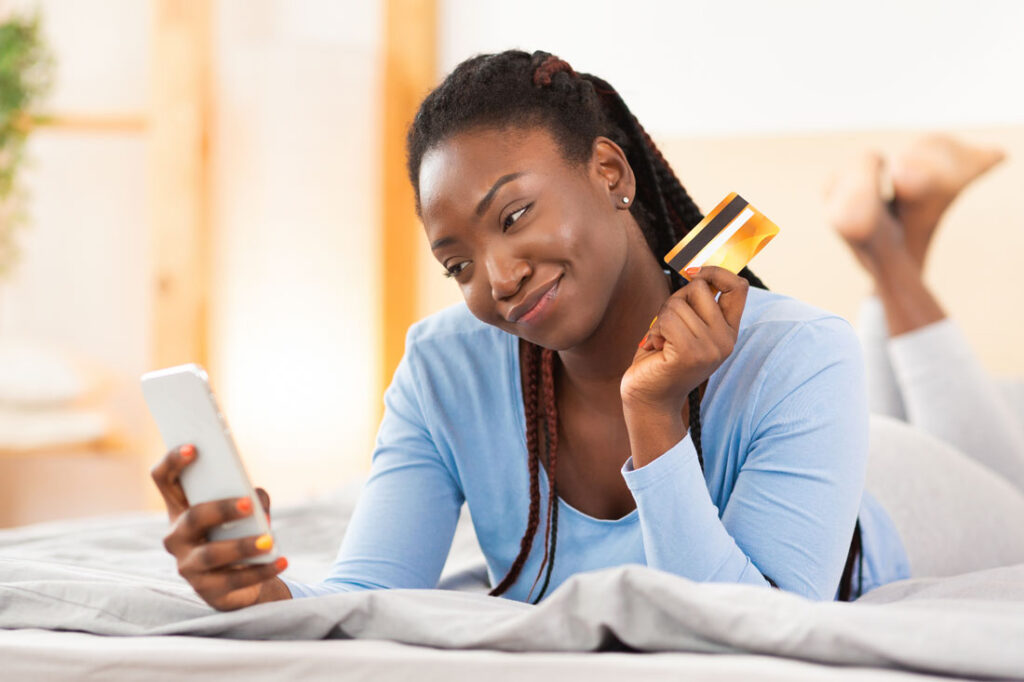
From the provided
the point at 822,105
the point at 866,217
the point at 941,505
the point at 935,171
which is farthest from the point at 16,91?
the point at 941,505

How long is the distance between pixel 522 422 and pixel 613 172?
0.29 metres

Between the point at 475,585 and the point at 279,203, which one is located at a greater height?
the point at 279,203

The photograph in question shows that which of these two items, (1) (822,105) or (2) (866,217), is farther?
(1) (822,105)

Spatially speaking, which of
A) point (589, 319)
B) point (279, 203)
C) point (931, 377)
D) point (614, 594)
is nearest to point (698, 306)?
point (589, 319)

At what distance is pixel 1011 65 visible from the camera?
7.55 ft

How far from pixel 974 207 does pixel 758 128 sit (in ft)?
1.69

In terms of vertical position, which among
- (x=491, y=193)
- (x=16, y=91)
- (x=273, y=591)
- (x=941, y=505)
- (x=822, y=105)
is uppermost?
(x=16, y=91)

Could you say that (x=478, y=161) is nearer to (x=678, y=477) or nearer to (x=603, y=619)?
(x=678, y=477)

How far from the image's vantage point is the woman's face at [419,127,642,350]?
0.92 metres

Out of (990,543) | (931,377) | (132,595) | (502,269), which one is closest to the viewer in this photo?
(132,595)

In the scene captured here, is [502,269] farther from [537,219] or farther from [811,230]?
[811,230]

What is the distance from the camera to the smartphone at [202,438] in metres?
0.75

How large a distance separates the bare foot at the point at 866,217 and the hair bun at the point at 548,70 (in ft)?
3.57

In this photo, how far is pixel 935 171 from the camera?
199 cm
